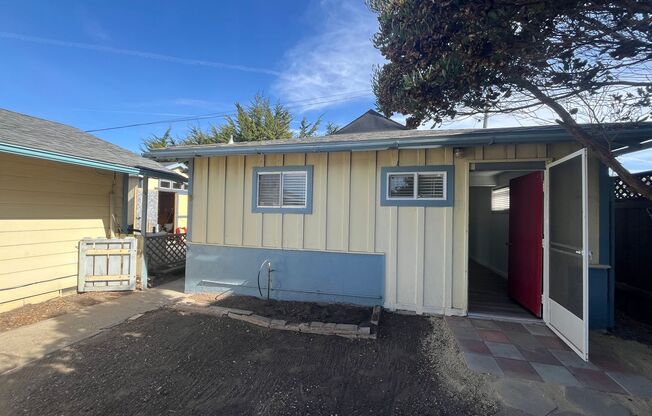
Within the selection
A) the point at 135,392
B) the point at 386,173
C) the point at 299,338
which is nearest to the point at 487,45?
the point at 386,173

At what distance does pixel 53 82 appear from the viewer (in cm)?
1302

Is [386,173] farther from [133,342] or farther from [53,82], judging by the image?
[53,82]

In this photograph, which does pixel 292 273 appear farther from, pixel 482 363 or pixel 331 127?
pixel 331 127

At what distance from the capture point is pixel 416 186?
464 cm

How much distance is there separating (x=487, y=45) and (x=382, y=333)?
330 centimetres

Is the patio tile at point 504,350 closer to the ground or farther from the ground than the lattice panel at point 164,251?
closer to the ground

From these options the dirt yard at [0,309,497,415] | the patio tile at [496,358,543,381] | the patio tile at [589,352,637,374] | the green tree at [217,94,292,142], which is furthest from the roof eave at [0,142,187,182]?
the green tree at [217,94,292,142]

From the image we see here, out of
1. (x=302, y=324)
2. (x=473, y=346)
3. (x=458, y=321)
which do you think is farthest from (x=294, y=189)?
(x=473, y=346)

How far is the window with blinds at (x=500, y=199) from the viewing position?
7.60 meters

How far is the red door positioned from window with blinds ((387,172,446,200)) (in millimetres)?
1368

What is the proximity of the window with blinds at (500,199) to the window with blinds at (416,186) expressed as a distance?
395 cm

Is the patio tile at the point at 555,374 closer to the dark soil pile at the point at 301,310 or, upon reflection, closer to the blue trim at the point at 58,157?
the dark soil pile at the point at 301,310

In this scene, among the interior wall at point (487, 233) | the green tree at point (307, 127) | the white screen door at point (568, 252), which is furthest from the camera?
the green tree at point (307, 127)

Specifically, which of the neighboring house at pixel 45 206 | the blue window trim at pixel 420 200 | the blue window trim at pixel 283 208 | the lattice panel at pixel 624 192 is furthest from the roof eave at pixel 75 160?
the lattice panel at pixel 624 192
